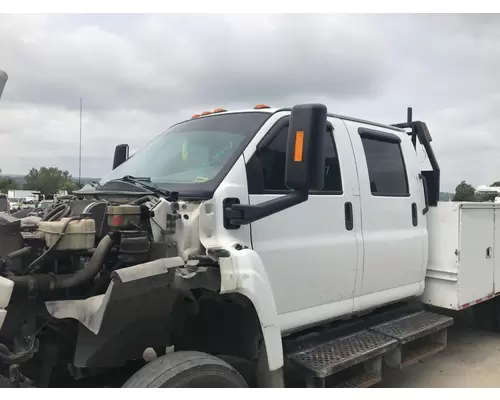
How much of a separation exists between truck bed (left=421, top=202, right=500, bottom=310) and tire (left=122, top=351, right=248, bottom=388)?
2694 millimetres

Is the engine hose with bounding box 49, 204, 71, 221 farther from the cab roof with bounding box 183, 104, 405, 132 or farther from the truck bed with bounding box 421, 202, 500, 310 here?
the truck bed with bounding box 421, 202, 500, 310

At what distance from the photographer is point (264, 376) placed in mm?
3100

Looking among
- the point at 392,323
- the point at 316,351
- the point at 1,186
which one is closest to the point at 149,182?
the point at 316,351

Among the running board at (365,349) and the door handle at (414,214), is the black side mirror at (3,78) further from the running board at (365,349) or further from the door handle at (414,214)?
the door handle at (414,214)

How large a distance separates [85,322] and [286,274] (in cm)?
134

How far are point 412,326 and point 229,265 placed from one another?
2.16m

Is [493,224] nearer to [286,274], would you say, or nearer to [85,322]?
[286,274]

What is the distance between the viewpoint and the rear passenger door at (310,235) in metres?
3.23

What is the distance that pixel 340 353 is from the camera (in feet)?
11.3

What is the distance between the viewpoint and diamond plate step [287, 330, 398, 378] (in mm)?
3176

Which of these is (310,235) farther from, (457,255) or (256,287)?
(457,255)

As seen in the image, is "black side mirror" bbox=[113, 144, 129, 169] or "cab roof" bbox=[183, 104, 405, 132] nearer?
"cab roof" bbox=[183, 104, 405, 132]

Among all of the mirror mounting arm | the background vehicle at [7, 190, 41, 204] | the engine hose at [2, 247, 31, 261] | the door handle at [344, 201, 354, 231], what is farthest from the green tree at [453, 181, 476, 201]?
the background vehicle at [7, 190, 41, 204]

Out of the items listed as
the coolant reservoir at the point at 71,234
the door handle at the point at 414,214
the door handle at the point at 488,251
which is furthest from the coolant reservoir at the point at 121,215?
the door handle at the point at 488,251
